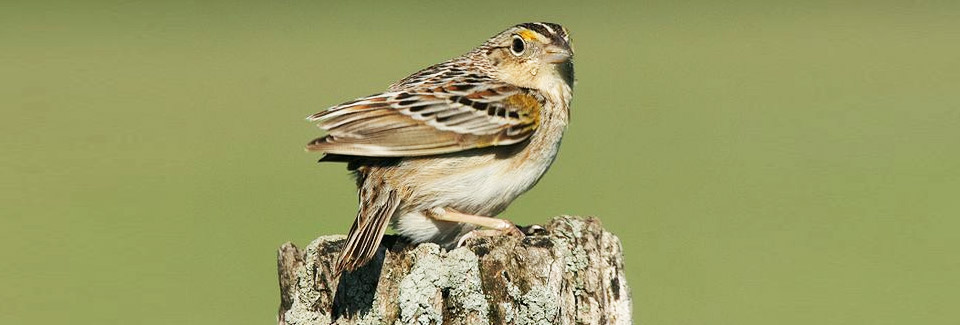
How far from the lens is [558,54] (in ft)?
23.7

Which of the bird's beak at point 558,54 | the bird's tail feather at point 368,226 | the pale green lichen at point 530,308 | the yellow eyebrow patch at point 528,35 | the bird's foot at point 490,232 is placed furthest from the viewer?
the yellow eyebrow patch at point 528,35

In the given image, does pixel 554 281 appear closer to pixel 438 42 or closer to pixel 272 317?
pixel 272 317

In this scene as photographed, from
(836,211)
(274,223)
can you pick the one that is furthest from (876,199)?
(274,223)

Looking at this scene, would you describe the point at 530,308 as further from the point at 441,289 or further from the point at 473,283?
the point at 441,289

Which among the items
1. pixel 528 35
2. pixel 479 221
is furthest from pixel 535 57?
pixel 479 221

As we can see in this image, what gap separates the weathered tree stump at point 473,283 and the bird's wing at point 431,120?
2.36ft

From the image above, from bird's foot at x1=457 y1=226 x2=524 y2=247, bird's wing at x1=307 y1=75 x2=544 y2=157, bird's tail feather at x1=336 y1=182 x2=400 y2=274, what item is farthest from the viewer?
bird's wing at x1=307 y1=75 x2=544 y2=157

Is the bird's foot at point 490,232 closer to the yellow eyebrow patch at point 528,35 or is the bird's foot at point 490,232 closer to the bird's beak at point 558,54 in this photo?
the bird's beak at point 558,54

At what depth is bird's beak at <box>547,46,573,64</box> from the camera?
7.22 meters

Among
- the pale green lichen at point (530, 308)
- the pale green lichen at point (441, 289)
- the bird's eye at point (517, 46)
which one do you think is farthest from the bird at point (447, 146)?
the pale green lichen at point (530, 308)

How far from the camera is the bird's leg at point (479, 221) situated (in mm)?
6234

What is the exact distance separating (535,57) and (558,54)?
0.59ft

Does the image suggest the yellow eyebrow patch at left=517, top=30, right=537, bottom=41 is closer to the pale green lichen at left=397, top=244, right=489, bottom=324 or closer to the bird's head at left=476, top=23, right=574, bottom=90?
the bird's head at left=476, top=23, right=574, bottom=90

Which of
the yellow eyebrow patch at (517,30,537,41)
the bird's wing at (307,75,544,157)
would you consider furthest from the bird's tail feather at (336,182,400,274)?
the yellow eyebrow patch at (517,30,537,41)
